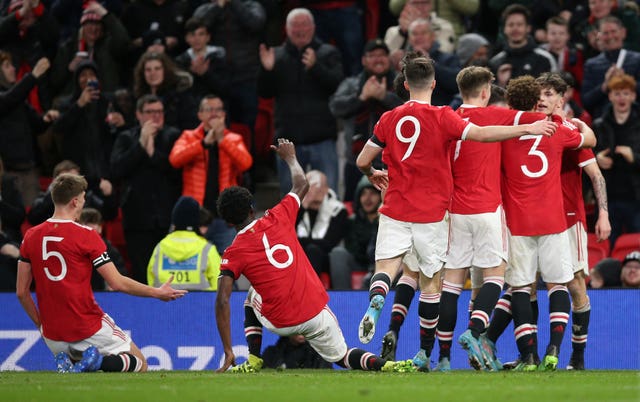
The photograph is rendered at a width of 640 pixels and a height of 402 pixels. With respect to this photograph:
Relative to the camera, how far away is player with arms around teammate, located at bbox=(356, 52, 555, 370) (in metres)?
10.3

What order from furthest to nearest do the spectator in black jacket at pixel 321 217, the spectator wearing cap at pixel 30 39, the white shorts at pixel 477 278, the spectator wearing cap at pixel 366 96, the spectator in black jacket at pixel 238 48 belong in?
the spectator wearing cap at pixel 30 39 → the spectator in black jacket at pixel 238 48 → the spectator wearing cap at pixel 366 96 → the spectator in black jacket at pixel 321 217 → the white shorts at pixel 477 278

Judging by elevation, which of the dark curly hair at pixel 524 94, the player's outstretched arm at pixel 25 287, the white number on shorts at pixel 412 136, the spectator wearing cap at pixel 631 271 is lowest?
the spectator wearing cap at pixel 631 271

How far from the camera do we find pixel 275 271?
421 inches

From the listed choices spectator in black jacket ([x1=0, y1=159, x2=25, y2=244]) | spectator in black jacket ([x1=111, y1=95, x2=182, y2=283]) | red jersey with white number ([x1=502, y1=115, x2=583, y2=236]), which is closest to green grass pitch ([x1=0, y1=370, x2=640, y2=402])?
red jersey with white number ([x1=502, y1=115, x2=583, y2=236])

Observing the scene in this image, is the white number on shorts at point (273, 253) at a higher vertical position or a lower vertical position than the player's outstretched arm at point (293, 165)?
lower

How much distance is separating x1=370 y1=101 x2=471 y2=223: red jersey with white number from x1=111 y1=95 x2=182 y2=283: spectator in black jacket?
5.84 meters

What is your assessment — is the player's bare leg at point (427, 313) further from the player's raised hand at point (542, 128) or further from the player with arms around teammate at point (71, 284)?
the player with arms around teammate at point (71, 284)

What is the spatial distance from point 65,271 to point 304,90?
6122 mm

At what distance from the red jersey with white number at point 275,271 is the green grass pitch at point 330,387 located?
0.53 m

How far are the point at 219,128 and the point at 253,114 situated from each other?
79.0 inches

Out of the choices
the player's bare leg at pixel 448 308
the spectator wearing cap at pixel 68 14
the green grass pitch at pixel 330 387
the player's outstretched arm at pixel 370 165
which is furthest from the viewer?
the spectator wearing cap at pixel 68 14

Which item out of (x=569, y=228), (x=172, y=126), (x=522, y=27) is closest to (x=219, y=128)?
(x=172, y=126)

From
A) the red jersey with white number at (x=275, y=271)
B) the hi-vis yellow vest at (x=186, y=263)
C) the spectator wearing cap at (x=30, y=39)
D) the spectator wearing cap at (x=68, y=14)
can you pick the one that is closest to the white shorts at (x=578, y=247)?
the red jersey with white number at (x=275, y=271)

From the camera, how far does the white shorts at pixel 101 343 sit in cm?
1125
